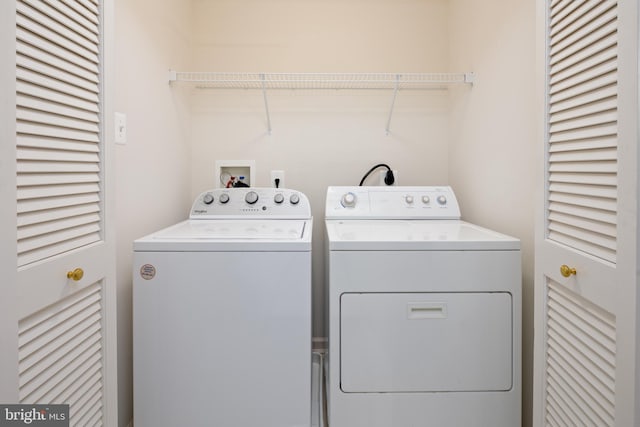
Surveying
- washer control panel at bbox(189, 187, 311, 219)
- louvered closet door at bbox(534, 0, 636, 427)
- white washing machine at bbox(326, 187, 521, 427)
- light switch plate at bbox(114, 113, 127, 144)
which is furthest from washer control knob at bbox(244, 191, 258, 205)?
louvered closet door at bbox(534, 0, 636, 427)

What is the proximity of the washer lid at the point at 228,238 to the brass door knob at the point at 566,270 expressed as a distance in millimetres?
772

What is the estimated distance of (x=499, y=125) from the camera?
5.35 ft

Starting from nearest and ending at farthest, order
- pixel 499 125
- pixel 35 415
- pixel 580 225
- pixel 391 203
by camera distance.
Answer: pixel 35 415
pixel 580 225
pixel 499 125
pixel 391 203

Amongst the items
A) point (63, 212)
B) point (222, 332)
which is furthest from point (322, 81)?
point (63, 212)

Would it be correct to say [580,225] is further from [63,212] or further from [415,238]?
[63,212]

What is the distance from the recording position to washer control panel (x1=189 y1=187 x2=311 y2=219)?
1880 millimetres

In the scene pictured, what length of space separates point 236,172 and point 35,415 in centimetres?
164

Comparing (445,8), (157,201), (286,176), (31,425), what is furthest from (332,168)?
(31,425)

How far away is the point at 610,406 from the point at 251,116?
2.09 meters

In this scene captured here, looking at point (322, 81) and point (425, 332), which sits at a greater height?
point (322, 81)

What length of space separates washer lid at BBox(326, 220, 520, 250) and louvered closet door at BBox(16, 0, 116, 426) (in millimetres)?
755

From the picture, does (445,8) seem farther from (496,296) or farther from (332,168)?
(496,296)

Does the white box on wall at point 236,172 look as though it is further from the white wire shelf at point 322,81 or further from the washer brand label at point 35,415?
the washer brand label at point 35,415

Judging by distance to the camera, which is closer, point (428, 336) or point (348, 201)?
point (428, 336)
